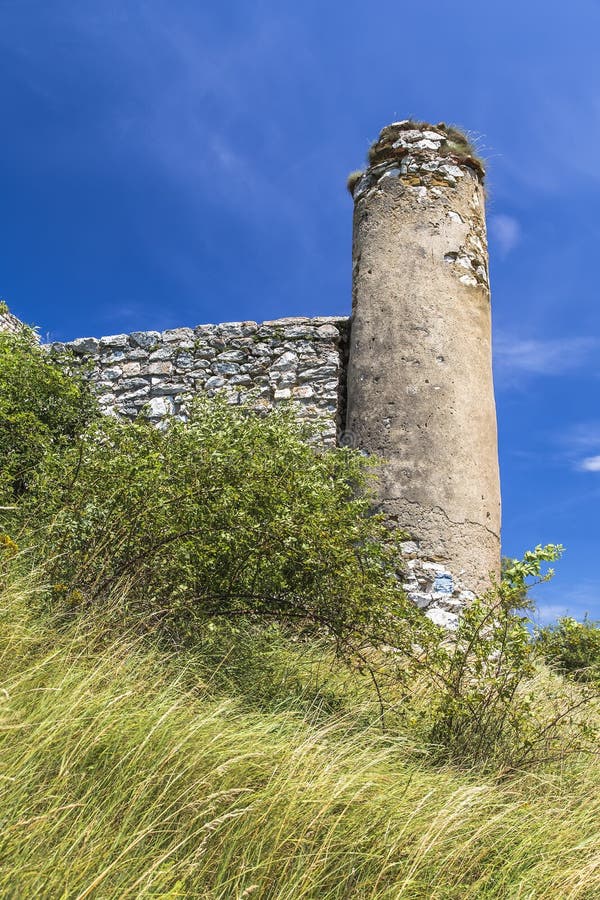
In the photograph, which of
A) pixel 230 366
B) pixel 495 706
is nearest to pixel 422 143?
pixel 230 366

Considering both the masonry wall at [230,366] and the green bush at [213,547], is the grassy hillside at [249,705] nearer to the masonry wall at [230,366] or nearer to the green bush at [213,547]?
the green bush at [213,547]

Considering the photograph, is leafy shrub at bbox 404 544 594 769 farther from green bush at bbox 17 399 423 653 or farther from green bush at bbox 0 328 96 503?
green bush at bbox 0 328 96 503

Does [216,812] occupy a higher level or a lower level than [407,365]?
lower

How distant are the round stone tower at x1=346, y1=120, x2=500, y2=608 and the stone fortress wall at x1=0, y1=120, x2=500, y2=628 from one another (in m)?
0.01

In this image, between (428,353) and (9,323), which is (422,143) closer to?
(428,353)

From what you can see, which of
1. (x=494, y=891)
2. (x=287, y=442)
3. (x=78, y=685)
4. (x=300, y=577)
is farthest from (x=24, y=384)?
(x=494, y=891)

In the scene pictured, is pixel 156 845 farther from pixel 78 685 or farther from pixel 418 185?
pixel 418 185

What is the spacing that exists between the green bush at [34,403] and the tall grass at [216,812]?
3.44 metres

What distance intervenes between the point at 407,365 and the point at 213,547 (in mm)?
3205

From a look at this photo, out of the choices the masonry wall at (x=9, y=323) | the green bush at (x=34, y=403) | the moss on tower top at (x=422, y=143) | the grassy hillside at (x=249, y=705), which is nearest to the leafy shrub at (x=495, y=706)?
the grassy hillside at (x=249, y=705)

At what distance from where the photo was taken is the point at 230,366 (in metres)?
7.86

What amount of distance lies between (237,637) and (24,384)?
4.15m

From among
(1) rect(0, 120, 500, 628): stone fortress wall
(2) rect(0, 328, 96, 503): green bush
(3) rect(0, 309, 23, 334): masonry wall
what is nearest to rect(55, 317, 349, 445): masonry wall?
(1) rect(0, 120, 500, 628): stone fortress wall

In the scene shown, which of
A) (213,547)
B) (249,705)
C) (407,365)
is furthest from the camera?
(407,365)
